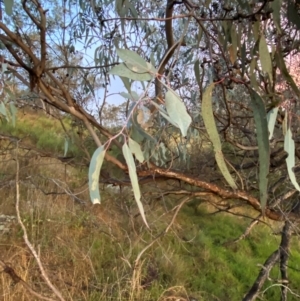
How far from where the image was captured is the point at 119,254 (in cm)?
285

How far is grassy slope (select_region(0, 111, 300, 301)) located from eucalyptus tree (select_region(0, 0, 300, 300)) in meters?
0.46

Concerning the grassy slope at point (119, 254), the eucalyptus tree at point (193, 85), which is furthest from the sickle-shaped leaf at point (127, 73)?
the grassy slope at point (119, 254)

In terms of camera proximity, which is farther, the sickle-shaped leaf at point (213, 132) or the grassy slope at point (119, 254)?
the grassy slope at point (119, 254)

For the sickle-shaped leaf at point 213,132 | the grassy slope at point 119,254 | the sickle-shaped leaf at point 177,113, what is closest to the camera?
the sickle-shaped leaf at point 177,113

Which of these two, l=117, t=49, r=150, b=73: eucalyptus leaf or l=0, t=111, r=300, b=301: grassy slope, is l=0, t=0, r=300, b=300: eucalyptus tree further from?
l=0, t=111, r=300, b=301: grassy slope

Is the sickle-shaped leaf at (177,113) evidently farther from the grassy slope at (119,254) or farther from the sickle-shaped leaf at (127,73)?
the grassy slope at (119,254)

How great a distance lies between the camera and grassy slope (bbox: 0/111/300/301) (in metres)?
2.31

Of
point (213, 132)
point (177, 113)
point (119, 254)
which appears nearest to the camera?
point (177, 113)

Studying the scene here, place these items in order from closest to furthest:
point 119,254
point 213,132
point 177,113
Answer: point 177,113 → point 213,132 → point 119,254

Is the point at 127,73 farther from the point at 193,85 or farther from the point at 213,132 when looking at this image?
the point at 193,85

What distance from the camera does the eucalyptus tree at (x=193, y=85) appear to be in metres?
0.72

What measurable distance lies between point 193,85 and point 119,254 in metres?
1.18

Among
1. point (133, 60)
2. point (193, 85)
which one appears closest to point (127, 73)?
point (133, 60)

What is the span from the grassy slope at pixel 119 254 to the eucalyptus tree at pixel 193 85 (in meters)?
0.46
